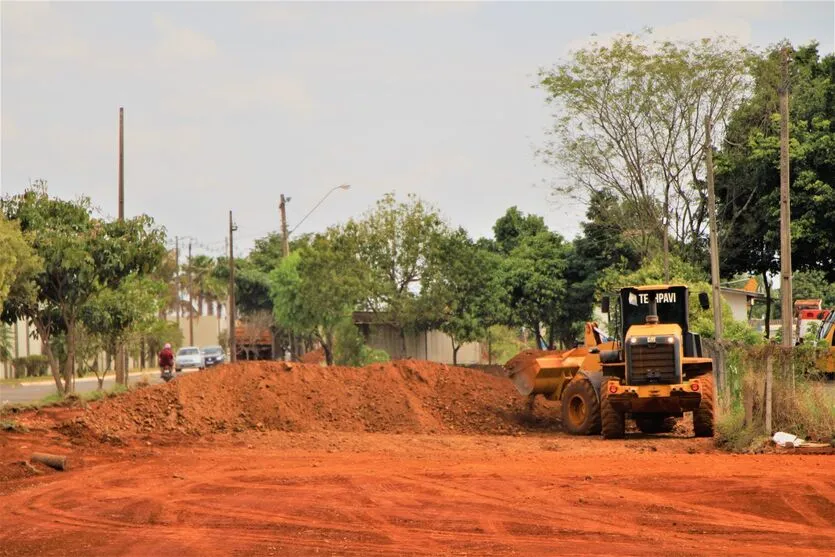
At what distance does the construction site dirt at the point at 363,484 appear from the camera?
40.3 feet

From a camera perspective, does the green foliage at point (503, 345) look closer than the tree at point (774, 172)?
No

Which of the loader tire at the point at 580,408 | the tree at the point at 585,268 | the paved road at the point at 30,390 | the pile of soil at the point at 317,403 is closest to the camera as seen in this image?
the loader tire at the point at 580,408

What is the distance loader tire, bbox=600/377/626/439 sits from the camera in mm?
22828

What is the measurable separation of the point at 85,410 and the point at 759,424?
13.5 meters

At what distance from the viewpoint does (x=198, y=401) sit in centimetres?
2595

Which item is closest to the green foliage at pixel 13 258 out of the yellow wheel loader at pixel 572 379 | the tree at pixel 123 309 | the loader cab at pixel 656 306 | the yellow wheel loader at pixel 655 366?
the tree at pixel 123 309

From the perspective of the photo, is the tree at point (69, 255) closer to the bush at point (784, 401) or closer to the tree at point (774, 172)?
the bush at point (784, 401)

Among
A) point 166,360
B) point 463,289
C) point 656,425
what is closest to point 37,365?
point 463,289

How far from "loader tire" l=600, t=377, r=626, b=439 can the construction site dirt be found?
368 mm

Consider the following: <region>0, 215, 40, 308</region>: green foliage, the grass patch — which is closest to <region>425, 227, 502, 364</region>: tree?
the grass patch

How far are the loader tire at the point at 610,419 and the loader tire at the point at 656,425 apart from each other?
1.39 m

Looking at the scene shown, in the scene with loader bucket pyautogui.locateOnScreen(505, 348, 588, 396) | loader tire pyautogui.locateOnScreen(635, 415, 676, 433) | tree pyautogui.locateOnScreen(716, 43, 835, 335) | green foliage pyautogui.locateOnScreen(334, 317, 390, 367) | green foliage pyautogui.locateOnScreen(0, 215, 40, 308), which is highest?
tree pyautogui.locateOnScreen(716, 43, 835, 335)

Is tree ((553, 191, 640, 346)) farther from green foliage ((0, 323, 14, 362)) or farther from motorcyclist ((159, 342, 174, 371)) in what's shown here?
green foliage ((0, 323, 14, 362))

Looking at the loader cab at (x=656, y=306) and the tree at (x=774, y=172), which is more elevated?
the tree at (x=774, y=172)
